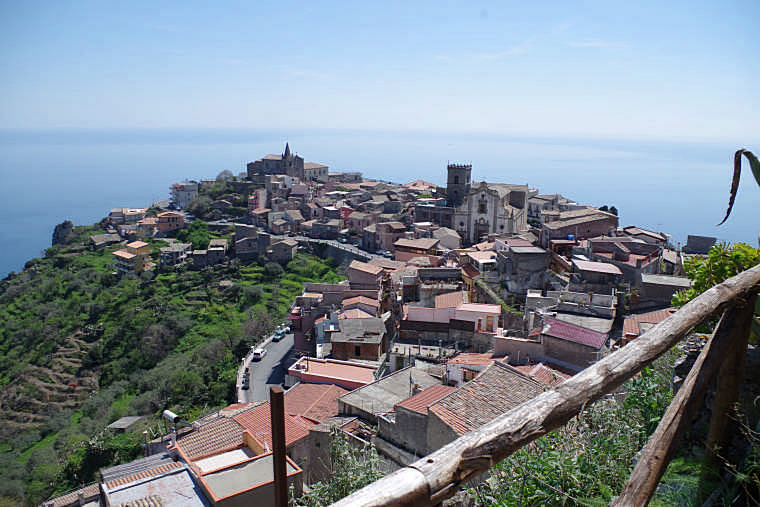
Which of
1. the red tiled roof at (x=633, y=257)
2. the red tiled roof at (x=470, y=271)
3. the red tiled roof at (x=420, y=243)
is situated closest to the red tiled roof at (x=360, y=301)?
the red tiled roof at (x=470, y=271)

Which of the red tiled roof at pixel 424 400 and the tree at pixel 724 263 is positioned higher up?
the tree at pixel 724 263

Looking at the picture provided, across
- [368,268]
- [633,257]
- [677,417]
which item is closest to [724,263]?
[677,417]

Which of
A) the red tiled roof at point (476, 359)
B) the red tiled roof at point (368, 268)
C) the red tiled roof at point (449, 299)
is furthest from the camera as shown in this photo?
the red tiled roof at point (368, 268)

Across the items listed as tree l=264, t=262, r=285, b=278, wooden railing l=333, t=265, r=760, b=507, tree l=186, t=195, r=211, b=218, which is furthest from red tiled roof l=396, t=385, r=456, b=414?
tree l=186, t=195, r=211, b=218

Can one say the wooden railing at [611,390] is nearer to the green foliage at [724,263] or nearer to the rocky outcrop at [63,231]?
the green foliage at [724,263]

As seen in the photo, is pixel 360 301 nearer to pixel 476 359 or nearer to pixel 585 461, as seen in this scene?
pixel 476 359

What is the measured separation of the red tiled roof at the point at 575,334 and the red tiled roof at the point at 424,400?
436cm

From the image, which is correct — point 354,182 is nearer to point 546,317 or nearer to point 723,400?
point 546,317

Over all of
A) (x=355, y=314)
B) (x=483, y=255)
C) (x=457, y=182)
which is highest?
(x=457, y=182)

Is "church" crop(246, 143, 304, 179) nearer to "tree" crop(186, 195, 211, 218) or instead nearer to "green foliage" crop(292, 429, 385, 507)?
"tree" crop(186, 195, 211, 218)

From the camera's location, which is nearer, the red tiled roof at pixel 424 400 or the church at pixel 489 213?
the red tiled roof at pixel 424 400

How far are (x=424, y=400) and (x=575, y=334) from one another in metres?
5.69

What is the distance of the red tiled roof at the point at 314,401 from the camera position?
15.1m

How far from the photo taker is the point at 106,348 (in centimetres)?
3747
